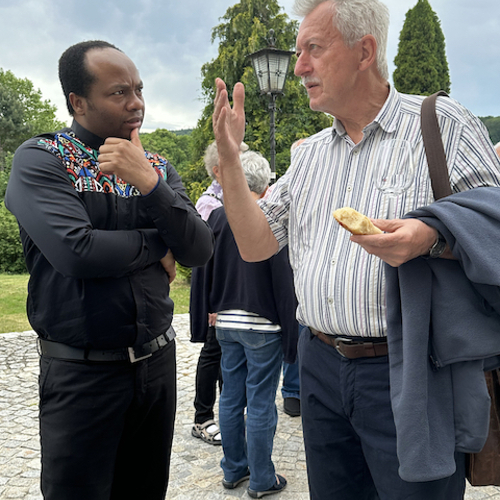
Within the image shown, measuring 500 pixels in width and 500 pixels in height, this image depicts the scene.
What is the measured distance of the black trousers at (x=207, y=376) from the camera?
13.9 feet

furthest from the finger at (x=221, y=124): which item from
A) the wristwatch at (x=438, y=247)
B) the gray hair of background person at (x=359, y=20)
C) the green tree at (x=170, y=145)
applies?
the green tree at (x=170, y=145)

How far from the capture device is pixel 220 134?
5.91 feet

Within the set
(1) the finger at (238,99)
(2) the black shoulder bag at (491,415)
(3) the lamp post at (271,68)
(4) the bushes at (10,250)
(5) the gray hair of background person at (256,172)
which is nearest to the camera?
(2) the black shoulder bag at (491,415)

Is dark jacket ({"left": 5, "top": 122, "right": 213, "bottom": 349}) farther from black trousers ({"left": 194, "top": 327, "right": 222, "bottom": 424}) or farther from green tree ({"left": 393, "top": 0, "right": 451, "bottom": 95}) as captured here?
green tree ({"left": 393, "top": 0, "right": 451, "bottom": 95})

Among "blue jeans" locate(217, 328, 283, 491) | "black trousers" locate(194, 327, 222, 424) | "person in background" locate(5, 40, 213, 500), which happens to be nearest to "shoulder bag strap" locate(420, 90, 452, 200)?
"person in background" locate(5, 40, 213, 500)

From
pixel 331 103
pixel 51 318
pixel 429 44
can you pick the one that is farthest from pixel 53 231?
pixel 429 44

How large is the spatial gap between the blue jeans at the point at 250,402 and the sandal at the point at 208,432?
624mm

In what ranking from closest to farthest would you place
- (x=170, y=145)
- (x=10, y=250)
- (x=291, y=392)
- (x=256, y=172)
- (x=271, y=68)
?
(x=256, y=172) → (x=291, y=392) → (x=271, y=68) → (x=10, y=250) → (x=170, y=145)

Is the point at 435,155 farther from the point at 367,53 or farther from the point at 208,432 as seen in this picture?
the point at 208,432

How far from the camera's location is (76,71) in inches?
84.0

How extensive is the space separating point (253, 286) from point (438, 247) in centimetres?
200

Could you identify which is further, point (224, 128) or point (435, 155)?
point (224, 128)

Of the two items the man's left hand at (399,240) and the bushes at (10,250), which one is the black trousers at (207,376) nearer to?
the man's left hand at (399,240)

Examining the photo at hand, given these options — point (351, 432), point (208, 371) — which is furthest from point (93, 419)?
A: point (208, 371)
